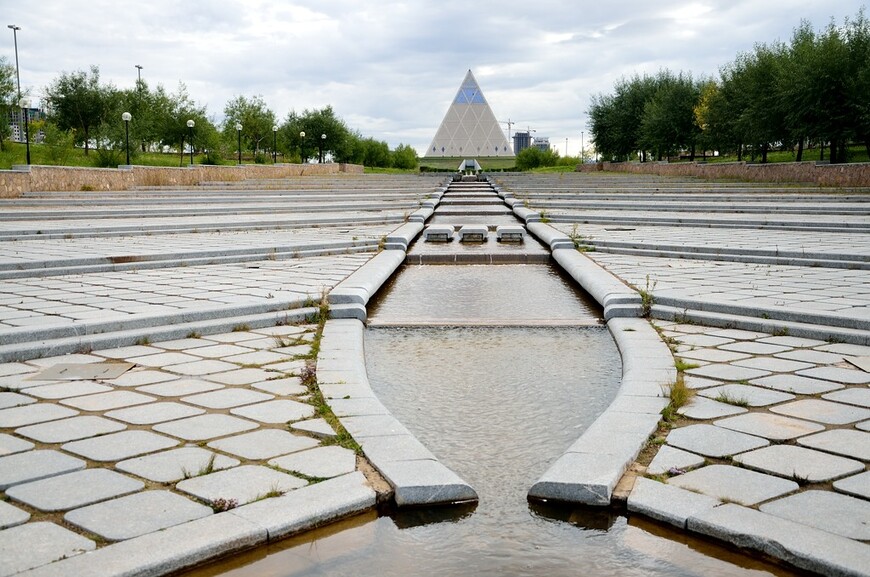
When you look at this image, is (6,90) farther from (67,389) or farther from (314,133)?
(67,389)

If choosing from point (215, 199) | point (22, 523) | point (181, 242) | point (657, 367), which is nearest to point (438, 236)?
point (181, 242)

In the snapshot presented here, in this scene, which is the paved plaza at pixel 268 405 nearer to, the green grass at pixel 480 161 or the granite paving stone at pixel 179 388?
the granite paving stone at pixel 179 388

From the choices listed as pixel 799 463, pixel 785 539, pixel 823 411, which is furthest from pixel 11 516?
pixel 823 411

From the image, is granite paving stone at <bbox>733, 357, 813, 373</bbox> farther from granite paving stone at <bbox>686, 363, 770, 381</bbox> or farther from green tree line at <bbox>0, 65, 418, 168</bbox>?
green tree line at <bbox>0, 65, 418, 168</bbox>

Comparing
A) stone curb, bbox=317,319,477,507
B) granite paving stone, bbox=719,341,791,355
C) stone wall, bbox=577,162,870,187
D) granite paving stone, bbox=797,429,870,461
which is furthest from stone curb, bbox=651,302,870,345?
stone wall, bbox=577,162,870,187

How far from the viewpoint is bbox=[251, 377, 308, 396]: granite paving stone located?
13.9 feet

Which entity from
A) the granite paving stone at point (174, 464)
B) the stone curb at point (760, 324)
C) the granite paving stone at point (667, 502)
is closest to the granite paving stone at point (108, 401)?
the granite paving stone at point (174, 464)

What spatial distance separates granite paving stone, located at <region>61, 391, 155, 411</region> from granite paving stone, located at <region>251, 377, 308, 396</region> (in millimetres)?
616

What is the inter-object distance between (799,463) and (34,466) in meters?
3.33

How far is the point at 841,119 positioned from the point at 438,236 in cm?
2008

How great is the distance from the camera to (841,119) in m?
25.7

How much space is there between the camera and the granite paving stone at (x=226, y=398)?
403 centimetres

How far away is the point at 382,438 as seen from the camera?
3.45 meters

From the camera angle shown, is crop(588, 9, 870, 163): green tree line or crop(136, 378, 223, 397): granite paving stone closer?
crop(136, 378, 223, 397): granite paving stone
